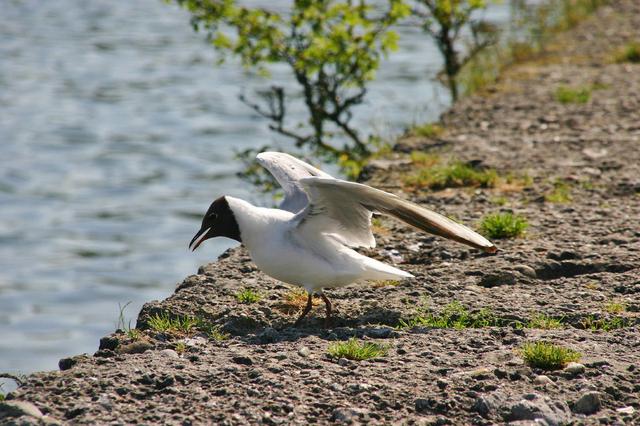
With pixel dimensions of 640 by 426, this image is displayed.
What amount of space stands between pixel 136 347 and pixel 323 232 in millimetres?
1179

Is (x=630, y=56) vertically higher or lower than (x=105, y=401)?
higher

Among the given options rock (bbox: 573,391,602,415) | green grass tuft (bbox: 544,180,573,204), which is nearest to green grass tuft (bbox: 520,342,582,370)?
rock (bbox: 573,391,602,415)

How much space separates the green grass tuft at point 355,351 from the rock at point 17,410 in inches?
53.9

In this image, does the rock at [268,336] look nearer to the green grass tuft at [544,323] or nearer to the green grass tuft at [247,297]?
the green grass tuft at [247,297]

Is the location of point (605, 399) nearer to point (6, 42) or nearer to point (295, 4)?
point (295, 4)

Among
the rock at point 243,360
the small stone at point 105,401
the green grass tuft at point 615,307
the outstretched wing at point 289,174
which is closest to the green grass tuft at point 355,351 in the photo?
the rock at point 243,360

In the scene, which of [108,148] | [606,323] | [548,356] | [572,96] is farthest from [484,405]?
[108,148]

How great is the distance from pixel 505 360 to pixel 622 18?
1253 cm

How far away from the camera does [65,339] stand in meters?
10.5

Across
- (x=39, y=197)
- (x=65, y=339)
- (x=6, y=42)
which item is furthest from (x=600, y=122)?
(x=6, y=42)

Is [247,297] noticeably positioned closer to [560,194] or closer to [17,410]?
[17,410]

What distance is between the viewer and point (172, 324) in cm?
549

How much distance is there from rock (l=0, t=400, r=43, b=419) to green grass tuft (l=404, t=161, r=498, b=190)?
4419 millimetres

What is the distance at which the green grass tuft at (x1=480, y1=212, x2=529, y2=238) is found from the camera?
6887 mm
